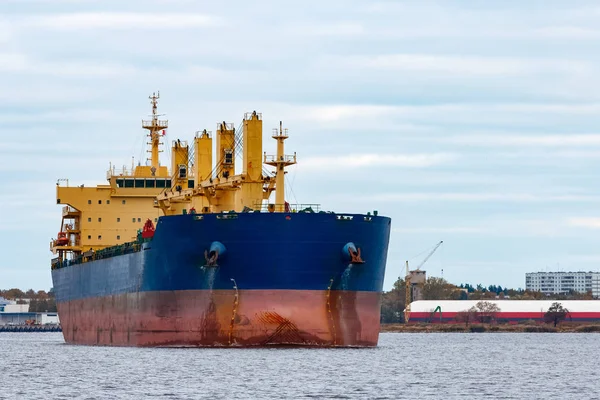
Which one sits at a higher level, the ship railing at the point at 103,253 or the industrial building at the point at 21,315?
the ship railing at the point at 103,253

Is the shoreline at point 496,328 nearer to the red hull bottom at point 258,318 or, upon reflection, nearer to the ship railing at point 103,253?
the ship railing at point 103,253

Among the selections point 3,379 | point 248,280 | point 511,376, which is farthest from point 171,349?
point 511,376

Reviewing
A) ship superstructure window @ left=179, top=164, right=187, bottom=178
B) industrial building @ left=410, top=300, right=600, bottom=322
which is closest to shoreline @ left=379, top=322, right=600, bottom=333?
industrial building @ left=410, top=300, right=600, bottom=322

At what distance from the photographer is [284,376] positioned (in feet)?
130

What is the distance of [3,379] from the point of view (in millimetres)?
41656

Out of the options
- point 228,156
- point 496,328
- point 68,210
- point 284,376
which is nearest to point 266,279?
point 284,376

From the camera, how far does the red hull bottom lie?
4862cm

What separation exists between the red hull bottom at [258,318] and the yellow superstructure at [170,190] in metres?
5.44

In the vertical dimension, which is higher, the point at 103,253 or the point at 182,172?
the point at 182,172

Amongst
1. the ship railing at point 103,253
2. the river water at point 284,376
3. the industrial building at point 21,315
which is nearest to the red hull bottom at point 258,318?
the river water at point 284,376

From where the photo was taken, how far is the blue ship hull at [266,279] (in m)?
48.6

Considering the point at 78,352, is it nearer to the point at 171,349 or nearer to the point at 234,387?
the point at 171,349

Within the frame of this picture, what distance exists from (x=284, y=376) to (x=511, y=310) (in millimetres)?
109708

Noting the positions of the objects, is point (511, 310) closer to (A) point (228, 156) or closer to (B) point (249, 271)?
(A) point (228, 156)
